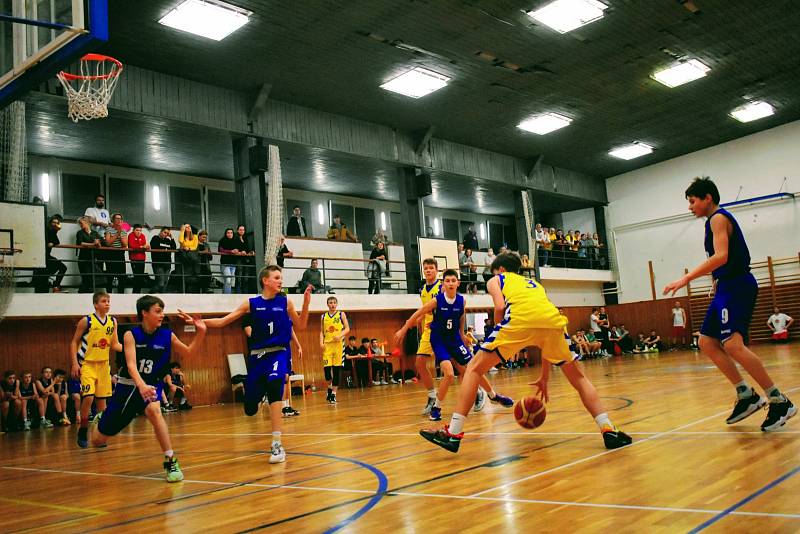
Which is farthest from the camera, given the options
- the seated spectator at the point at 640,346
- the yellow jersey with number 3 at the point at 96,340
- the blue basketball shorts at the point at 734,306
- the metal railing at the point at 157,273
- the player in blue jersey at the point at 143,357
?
the seated spectator at the point at 640,346

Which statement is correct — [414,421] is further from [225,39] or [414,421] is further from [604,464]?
[225,39]

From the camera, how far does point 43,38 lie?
6723 mm

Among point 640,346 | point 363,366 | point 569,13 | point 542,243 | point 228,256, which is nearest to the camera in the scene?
point 569,13

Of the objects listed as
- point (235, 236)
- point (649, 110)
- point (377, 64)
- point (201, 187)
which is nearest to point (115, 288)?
point (235, 236)

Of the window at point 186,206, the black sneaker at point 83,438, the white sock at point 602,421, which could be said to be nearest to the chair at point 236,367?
the window at point 186,206

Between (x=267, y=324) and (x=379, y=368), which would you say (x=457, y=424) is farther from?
(x=379, y=368)

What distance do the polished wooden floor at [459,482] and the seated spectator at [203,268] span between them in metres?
9.05

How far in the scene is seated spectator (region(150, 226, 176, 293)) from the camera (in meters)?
15.8

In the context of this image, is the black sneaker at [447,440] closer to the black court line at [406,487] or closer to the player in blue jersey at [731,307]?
the black court line at [406,487]

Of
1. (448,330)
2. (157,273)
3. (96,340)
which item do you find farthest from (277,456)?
(157,273)

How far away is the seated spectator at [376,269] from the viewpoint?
68.8 ft

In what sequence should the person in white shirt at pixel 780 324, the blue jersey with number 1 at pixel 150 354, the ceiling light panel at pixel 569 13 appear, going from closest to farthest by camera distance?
the blue jersey with number 1 at pixel 150 354, the ceiling light panel at pixel 569 13, the person in white shirt at pixel 780 324

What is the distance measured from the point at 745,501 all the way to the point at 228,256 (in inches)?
619

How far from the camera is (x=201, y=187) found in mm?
22203
